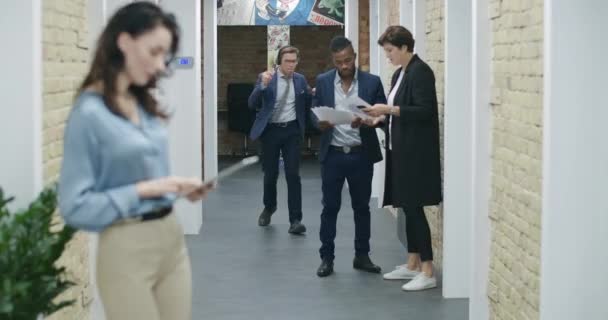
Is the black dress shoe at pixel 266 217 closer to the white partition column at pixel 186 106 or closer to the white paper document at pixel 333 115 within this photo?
the white partition column at pixel 186 106

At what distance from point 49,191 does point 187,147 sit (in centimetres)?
634

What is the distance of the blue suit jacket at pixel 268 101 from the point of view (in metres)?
10.1

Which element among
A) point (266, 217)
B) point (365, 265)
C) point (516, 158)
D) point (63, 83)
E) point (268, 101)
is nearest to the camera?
point (63, 83)

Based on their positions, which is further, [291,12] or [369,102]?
[291,12]

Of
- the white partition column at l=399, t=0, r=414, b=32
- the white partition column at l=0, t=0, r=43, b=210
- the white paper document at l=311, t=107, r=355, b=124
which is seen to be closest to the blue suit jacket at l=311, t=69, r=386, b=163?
the white paper document at l=311, t=107, r=355, b=124

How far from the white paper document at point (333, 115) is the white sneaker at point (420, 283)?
1119 mm

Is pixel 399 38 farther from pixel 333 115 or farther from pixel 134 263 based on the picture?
pixel 134 263

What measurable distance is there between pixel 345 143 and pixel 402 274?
0.98 m

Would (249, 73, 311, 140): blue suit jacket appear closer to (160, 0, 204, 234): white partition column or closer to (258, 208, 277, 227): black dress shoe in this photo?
(160, 0, 204, 234): white partition column

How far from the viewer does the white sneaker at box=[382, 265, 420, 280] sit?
8.10m

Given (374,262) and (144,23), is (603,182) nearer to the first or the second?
(144,23)

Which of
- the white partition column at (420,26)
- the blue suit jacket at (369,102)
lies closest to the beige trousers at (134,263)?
the blue suit jacket at (369,102)

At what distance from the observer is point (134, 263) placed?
3383mm

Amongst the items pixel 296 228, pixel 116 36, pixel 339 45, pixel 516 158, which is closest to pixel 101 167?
pixel 116 36
